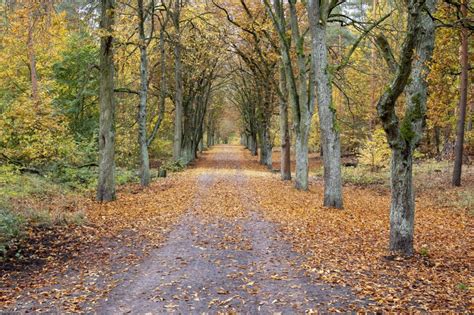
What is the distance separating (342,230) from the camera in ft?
33.8

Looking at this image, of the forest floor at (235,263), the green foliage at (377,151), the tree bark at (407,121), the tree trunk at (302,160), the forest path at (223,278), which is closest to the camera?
the forest path at (223,278)

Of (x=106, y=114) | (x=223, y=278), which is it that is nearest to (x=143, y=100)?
(x=106, y=114)

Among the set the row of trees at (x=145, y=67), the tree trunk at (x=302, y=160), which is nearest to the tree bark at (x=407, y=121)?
the row of trees at (x=145, y=67)

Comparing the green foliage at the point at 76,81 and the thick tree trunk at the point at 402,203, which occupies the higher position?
the green foliage at the point at 76,81

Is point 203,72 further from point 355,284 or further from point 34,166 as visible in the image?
point 355,284

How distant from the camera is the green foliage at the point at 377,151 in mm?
22922

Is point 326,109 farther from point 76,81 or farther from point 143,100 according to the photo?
point 76,81

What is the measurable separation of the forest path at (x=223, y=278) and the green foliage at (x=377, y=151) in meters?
14.4

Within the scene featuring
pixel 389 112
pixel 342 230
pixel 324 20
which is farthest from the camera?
pixel 324 20

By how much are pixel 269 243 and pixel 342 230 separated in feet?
7.75

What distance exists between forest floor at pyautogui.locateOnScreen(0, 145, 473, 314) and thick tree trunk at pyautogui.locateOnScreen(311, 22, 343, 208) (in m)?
0.84

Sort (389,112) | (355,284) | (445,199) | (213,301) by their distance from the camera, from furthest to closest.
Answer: (445,199) → (389,112) → (355,284) → (213,301)

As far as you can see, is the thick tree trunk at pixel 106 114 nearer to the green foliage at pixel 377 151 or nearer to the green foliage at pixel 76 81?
the green foliage at pixel 76 81

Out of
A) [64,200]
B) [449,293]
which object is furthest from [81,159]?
[449,293]
